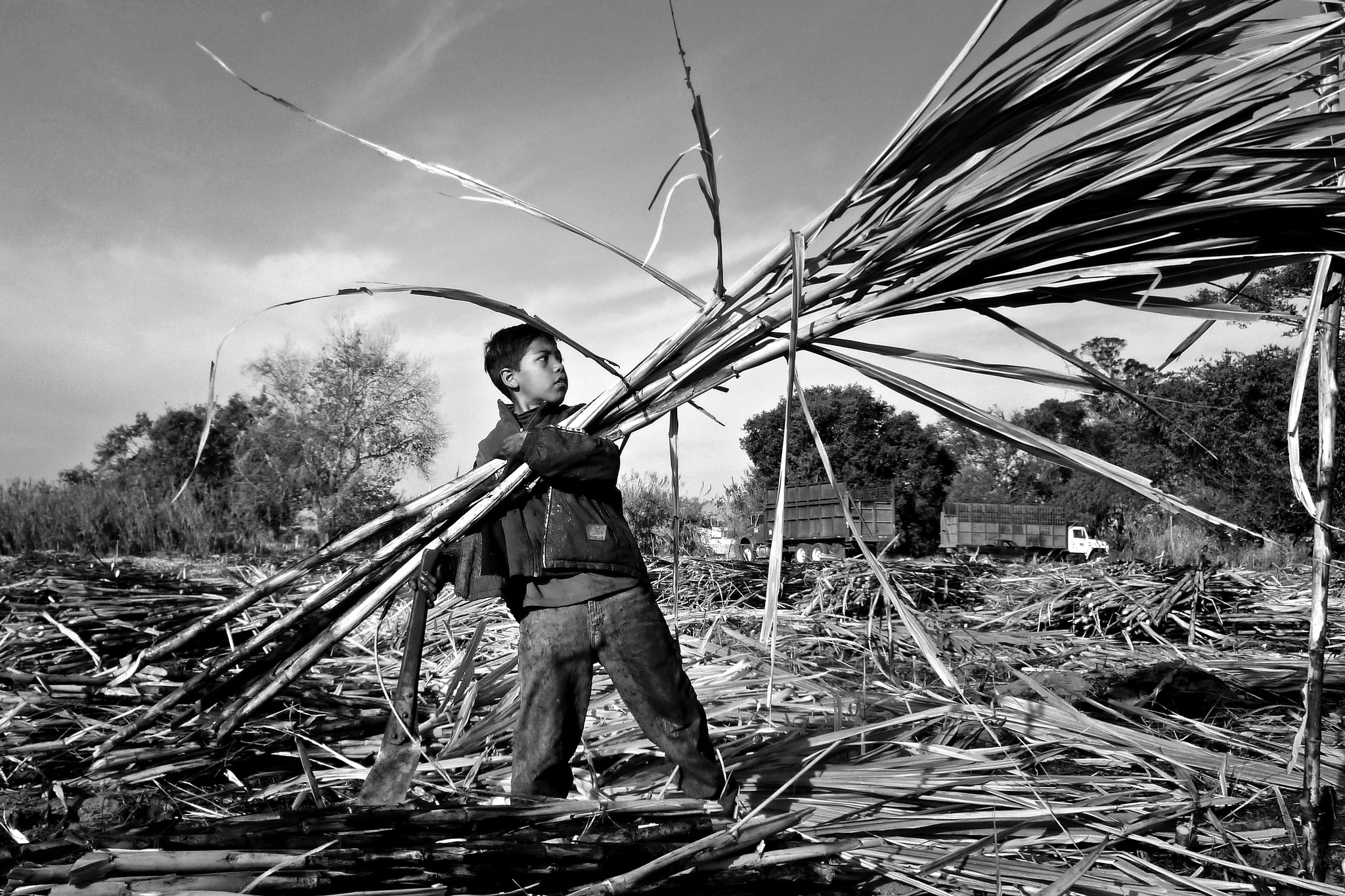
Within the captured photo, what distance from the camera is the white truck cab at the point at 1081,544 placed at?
893 inches

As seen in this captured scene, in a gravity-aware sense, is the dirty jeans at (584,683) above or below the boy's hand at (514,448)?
below

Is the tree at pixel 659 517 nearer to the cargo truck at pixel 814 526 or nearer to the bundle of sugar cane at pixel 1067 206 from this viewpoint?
the cargo truck at pixel 814 526

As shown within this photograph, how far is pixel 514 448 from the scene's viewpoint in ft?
6.82

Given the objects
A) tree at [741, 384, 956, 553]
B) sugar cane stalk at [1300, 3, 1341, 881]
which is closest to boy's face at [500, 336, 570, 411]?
sugar cane stalk at [1300, 3, 1341, 881]

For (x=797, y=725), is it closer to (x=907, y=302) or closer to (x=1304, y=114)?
(x=907, y=302)

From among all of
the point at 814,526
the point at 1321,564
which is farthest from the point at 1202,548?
the point at 1321,564

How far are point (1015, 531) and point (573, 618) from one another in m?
23.9

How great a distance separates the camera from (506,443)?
2098 mm

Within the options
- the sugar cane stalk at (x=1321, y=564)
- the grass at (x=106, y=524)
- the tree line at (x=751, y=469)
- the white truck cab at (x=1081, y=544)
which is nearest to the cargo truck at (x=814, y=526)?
the tree line at (x=751, y=469)

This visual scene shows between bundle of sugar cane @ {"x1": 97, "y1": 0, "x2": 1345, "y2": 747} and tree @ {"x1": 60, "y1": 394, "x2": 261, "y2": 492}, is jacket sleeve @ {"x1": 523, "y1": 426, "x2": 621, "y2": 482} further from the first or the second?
tree @ {"x1": 60, "y1": 394, "x2": 261, "y2": 492}

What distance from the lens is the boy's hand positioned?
2053 millimetres

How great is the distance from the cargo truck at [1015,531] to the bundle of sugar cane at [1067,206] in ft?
74.9

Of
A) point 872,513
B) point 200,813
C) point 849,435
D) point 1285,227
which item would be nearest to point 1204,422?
point 872,513

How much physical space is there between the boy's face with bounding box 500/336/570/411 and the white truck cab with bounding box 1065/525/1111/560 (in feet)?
76.3
